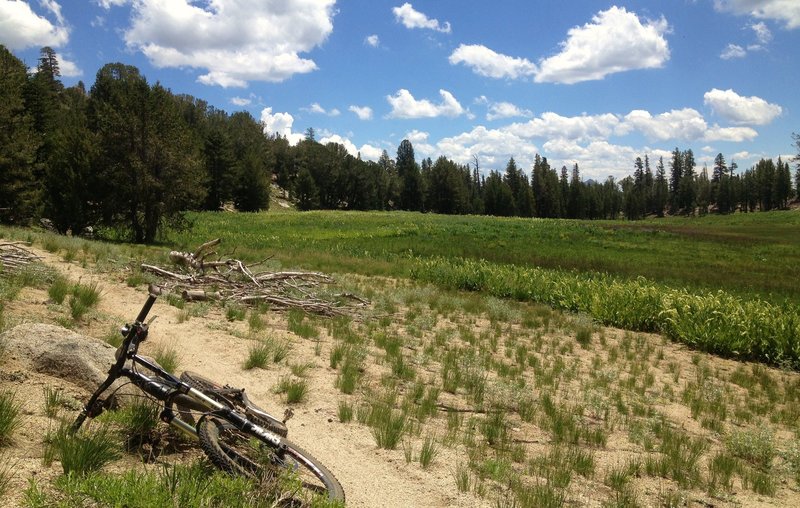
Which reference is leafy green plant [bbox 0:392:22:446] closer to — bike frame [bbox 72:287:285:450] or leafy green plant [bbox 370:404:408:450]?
bike frame [bbox 72:287:285:450]

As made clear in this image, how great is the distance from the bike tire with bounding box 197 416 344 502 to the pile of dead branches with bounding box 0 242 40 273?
8.34 metres

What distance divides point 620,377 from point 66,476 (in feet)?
30.6

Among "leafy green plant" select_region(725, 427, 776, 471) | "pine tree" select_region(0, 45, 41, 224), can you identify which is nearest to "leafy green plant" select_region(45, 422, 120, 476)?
"leafy green plant" select_region(725, 427, 776, 471)

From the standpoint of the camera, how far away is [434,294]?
17594mm

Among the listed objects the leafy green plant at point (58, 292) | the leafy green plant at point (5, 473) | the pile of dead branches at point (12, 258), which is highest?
the pile of dead branches at point (12, 258)

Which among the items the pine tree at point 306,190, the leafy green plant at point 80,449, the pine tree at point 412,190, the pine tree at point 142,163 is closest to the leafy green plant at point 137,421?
the leafy green plant at point 80,449

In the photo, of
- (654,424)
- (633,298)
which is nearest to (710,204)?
(633,298)

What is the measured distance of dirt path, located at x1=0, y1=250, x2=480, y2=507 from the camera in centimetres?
453

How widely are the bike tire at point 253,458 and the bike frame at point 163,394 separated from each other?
0.25 ft

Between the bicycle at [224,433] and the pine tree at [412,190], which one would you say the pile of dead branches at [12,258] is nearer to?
the bicycle at [224,433]

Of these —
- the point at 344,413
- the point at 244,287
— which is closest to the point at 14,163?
the point at 244,287

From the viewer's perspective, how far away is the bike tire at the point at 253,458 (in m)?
3.58

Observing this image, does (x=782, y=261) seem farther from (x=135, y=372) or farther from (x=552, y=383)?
(x=135, y=372)

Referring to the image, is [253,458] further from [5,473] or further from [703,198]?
[703,198]
